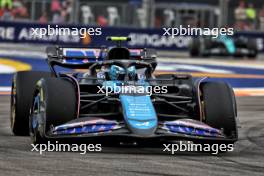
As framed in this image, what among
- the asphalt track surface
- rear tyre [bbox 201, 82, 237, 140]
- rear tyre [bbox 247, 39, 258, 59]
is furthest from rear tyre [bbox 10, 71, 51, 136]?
rear tyre [bbox 247, 39, 258, 59]

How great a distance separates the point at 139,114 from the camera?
27.8 ft

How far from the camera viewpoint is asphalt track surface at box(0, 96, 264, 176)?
720cm

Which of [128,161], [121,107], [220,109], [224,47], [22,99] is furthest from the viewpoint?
[224,47]

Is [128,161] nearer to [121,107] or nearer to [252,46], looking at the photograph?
[121,107]

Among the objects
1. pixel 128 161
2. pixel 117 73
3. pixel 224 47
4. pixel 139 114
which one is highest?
pixel 117 73

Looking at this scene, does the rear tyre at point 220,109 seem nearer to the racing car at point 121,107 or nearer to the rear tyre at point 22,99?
the racing car at point 121,107

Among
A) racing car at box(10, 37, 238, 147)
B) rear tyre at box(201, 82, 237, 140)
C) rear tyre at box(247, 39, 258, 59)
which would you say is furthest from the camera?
rear tyre at box(247, 39, 258, 59)

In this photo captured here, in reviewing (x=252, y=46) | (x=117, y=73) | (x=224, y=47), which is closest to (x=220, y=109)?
(x=117, y=73)

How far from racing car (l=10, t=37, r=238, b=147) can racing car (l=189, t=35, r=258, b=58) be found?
2013cm

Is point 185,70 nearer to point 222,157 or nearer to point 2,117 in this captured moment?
point 2,117

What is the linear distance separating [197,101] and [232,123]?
20.0 inches

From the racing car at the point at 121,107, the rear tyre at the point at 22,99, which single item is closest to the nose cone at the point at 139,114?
the racing car at the point at 121,107

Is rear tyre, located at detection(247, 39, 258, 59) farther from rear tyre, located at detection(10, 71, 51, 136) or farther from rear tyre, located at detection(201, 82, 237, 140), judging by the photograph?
rear tyre, located at detection(201, 82, 237, 140)

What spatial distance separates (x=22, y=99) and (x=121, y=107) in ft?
5.59
